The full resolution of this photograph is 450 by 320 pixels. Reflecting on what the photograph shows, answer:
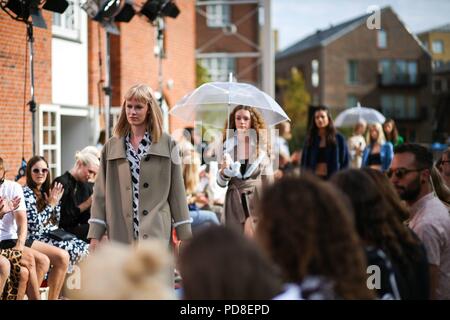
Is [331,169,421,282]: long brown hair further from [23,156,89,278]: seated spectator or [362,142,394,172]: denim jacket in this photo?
[362,142,394,172]: denim jacket

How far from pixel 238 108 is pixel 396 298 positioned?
4994mm

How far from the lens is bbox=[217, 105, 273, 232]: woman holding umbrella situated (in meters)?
8.49

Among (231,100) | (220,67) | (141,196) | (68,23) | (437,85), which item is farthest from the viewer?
(437,85)

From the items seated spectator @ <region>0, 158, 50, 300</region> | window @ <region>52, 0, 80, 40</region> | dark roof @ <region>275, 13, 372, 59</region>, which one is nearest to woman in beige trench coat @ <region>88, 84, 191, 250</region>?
seated spectator @ <region>0, 158, 50, 300</region>

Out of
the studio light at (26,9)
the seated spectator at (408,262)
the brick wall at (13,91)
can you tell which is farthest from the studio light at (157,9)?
the seated spectator at (408,262)

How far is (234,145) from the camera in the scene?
28.4ft

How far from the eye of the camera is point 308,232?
3.18 metres

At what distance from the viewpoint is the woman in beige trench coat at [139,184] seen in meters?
6.32

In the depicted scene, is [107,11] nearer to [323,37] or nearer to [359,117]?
[359,117]

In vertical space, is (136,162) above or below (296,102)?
below

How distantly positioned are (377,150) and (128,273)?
11.8 m

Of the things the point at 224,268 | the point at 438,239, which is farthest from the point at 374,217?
the point at 224,268

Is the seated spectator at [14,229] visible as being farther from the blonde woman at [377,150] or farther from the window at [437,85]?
the window at [437,85]
